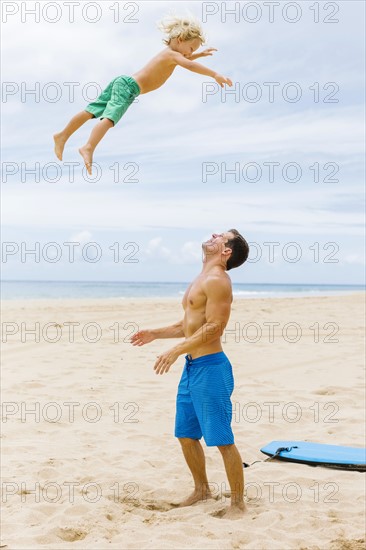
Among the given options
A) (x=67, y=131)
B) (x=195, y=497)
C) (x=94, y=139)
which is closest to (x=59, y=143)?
(x=67, y=131)

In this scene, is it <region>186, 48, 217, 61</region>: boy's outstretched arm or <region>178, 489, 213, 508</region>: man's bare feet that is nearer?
<region>186, 48, 217, 61</region>: boy's outstretched arm

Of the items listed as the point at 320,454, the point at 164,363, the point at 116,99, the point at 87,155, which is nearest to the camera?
the point at 87,155

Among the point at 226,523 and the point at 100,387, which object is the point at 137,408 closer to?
the point at 100,387

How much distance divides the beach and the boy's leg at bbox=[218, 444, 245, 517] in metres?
0.11

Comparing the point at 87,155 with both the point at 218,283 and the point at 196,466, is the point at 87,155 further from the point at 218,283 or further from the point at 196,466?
the point at 196,466

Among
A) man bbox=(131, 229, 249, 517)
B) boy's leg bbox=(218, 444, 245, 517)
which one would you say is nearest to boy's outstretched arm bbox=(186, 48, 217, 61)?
man bbox=(131, 229, 249, 517)

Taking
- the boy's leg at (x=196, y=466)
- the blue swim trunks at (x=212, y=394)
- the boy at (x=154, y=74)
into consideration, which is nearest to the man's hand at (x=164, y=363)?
the blue swim trunks at (x=212, y=394)

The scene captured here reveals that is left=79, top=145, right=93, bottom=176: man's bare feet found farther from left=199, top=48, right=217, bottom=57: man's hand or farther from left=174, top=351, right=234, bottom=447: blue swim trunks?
left=174, top=351, right=234, bottom=447: blue swim trunks

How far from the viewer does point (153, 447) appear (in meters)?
7.20

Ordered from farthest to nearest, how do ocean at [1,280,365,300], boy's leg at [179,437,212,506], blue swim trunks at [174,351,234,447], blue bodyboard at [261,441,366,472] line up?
ocean at [1,280,365,300], blue bodyboard at [261,441,366,472], boy's leg at [179,437,212,506], blue swim trunks at [174,351,234,447]

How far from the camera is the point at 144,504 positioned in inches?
221

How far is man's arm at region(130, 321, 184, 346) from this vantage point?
485cm

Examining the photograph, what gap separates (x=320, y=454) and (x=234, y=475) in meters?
1.98

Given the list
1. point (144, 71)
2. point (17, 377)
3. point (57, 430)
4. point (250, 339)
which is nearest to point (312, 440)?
point (57, 430)
